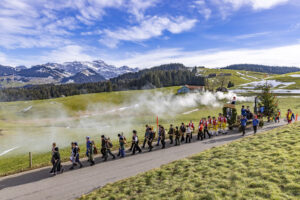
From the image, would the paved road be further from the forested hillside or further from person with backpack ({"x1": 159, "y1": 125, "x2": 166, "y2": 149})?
the forested hillside

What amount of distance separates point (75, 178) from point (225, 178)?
10207 mm

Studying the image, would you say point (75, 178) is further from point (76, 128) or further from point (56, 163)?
point (76, 128)

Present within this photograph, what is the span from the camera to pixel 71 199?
36.1 feet

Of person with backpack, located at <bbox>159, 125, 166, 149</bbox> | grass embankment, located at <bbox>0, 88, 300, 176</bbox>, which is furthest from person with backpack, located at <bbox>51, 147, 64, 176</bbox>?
person with backpack, located at <bbox>159, 125, 166, 149</bbox>

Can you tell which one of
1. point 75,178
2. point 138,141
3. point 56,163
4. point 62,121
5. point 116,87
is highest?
point 116,87

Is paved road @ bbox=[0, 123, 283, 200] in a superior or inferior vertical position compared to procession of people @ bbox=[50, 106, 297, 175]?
inferior

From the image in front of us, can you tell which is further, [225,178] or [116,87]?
[116,87]

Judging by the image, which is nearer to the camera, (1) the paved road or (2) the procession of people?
(1) the paved road

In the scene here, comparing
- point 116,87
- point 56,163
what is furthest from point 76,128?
point 116,87

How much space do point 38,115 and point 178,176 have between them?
61.1m

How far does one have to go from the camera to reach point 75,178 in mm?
13844

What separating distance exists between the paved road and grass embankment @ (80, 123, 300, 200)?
1.48m

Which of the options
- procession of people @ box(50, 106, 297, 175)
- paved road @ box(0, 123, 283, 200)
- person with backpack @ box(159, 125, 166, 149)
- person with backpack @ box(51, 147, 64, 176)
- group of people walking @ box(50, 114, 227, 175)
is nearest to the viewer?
paved road @ box(0, 123, 283, 200)

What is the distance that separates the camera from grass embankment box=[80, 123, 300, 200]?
27.1ft
